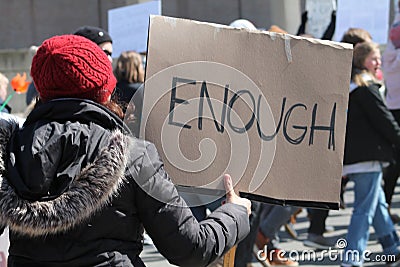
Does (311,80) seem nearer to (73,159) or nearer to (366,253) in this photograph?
(73,159)

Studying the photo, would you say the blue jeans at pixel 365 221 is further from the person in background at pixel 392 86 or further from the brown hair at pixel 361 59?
the person in background at pixel 392 86

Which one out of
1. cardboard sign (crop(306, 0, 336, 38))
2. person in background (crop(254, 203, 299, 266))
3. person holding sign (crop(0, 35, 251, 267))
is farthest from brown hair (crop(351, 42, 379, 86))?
person holding sign (crop(0, 35, 251, 267))

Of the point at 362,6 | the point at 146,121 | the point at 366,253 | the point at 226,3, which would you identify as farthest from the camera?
the point at 226,3

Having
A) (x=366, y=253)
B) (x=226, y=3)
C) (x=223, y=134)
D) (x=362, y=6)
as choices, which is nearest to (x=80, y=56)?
(x=223, y=134)

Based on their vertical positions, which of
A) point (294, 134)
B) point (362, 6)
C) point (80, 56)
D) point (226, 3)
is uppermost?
point (80, 56)

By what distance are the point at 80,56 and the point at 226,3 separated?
14.6 meters

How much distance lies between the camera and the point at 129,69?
6594 mm

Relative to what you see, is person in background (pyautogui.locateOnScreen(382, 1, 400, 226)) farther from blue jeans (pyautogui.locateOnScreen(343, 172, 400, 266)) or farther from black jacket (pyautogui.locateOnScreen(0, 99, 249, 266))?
black jacket (pyautogui.locateOnScreen(0, 99, 249, 266))

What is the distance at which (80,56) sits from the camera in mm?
2594

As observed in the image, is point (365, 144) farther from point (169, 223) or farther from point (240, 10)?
point (240, 10)

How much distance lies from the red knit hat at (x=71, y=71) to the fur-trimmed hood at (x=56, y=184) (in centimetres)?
13

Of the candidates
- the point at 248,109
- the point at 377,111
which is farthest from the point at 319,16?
the point at 248,109

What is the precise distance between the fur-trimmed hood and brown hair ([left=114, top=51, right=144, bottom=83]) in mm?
4068
